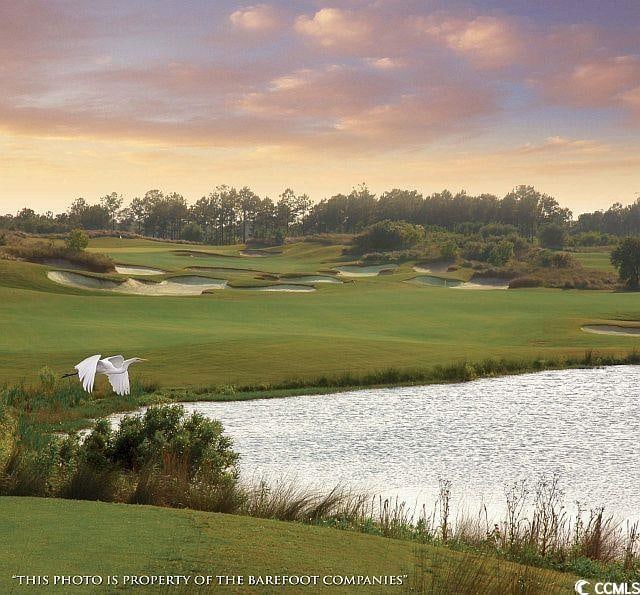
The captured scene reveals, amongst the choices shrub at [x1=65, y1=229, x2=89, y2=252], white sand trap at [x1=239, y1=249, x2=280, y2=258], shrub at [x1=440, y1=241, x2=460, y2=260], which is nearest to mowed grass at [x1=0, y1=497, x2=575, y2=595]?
shrub at [x1=65, y1=229, x2=89, y2=252]

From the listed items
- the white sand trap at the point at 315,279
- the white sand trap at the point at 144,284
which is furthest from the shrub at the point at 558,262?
the white sand trap at the point at 144,284

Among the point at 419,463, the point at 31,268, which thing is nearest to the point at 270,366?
the point at 419,463

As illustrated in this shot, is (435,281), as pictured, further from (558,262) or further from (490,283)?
(558,262)

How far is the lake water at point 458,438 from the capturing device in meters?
18.1

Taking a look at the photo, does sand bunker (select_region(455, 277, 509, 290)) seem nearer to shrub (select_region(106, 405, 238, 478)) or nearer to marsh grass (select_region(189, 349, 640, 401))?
marsh grass (select_region(189, 349, 640, 401))

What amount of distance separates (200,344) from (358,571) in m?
27.8

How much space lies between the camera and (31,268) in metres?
64.1

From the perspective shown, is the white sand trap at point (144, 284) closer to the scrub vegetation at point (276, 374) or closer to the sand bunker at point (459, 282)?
the scrub vegetation at point (276, 374)

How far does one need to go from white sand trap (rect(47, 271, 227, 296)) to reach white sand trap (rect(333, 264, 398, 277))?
93.7 feet

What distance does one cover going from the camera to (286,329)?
45.8 m

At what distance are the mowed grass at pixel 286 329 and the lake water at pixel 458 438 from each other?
4.15m

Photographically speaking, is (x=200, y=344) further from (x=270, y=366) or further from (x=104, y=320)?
(x=104, y=320)

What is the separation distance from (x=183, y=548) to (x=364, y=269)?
95371 mm

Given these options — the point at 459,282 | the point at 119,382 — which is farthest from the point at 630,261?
the point at 119,382
